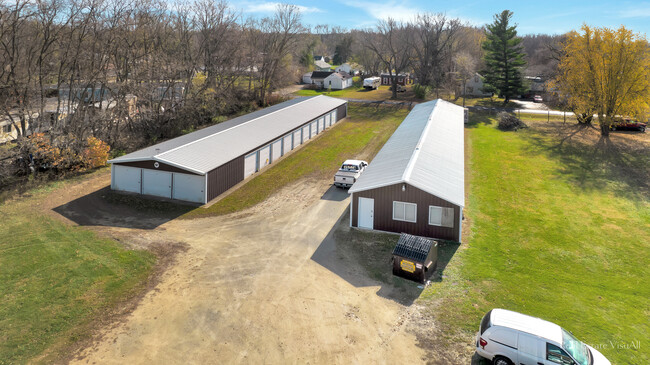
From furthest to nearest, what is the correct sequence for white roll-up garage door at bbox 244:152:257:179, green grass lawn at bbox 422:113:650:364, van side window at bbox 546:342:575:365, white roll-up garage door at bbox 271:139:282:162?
white roll-up garage door at bbox 271:139:282:162
white roll-up garage door at bbox 244:152:257:179
green grass lawn at bbox 422:113:650:364
van side window at bbox 546:342:575:365

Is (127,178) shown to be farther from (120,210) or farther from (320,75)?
(320,75)

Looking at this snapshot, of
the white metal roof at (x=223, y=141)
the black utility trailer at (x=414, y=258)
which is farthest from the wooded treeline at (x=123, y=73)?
the black utility trailer at (x=414, y=258)

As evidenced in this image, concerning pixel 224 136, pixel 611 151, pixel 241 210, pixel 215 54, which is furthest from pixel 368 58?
pixel 241 210

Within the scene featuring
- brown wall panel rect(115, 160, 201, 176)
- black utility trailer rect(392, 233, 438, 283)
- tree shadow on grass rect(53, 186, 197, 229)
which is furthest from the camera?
brown wall panel rect(115, 160, 201, 176)

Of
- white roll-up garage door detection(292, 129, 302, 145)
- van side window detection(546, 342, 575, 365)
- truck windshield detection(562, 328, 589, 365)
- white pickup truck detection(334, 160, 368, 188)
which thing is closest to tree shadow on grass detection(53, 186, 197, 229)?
white pickup truck detection(334, 160, 368, 188)

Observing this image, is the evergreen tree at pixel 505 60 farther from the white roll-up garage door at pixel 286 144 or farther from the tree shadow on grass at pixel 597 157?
the white roll-up garage door at pixel 286 144

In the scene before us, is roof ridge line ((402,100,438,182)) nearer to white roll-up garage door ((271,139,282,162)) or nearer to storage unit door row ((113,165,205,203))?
white roll-up garage door ((271,139,282,162))

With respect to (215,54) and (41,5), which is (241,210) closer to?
(41,5)
